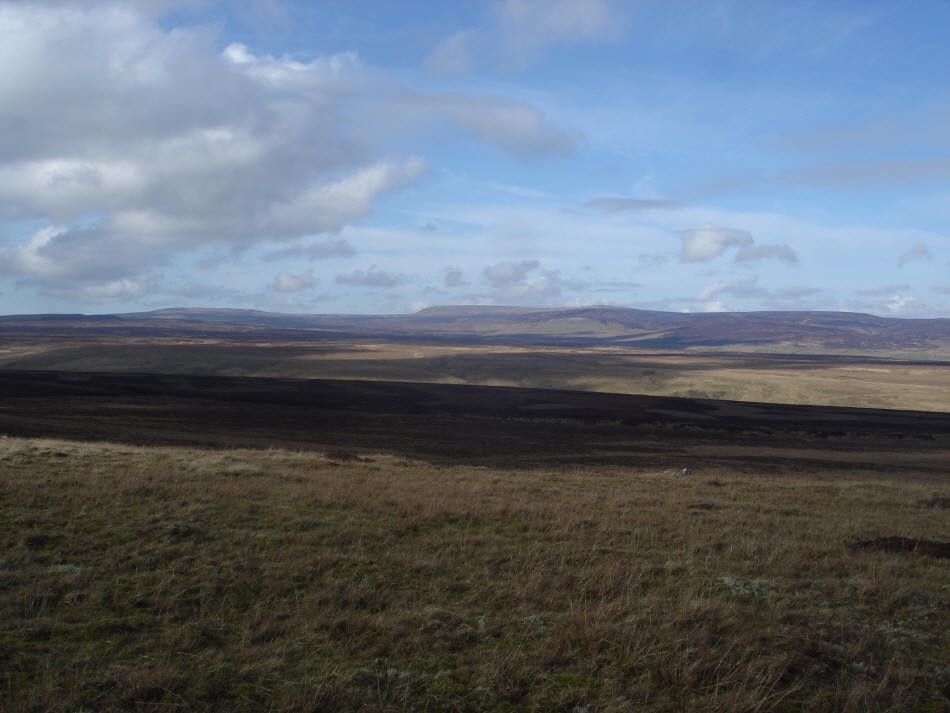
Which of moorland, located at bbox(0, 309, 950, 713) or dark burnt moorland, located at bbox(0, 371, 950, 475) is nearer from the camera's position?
moorland, located at bbox(0, 309, 950, 713)

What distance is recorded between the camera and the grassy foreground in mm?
4652

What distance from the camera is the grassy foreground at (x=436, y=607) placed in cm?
465

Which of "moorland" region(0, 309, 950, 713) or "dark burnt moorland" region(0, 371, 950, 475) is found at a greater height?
"moorland" region(0, 309, 950, 713)

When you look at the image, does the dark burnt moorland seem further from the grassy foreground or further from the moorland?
the grassy foreground

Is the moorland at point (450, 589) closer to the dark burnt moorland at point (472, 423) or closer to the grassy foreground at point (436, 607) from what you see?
the grassy foreground at point (436, 607)

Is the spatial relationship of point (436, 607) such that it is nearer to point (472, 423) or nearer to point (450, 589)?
point (450, 589)

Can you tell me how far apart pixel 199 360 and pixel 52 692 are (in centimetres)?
8584

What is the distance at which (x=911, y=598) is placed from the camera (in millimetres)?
6945

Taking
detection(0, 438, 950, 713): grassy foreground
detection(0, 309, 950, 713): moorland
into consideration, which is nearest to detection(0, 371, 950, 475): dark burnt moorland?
detection(0, 309, 950, 713): moorland

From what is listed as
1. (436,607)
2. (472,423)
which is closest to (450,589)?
(436,607)

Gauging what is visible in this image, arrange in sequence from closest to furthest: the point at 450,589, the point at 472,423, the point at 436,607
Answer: the point at 436,607 → the point at 450,589 → the point at 472,423

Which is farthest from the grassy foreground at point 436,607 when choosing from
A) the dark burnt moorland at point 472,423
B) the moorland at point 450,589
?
the dark burnt moorland at point 472,423

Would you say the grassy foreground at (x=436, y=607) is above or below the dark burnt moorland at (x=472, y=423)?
above

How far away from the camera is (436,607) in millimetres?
6078
